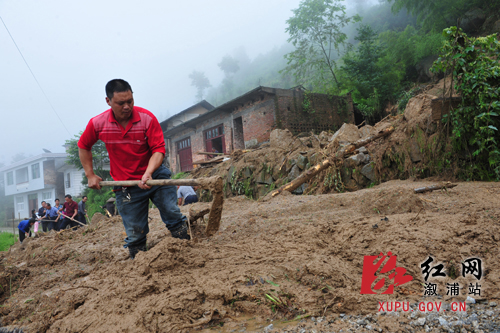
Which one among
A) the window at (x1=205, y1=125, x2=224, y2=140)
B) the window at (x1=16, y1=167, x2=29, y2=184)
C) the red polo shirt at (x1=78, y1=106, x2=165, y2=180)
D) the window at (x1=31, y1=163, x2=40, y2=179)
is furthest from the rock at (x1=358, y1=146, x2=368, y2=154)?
the window at (x1=16, y1=167, x2=29, y2=184)

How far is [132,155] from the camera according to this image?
283cm

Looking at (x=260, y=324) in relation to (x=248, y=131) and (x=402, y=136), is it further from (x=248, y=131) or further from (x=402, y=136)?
(x=248, y=131)

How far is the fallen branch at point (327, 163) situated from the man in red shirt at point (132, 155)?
3.83 metres

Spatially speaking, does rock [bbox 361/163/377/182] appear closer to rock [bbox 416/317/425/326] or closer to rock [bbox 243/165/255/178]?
rock [bbox 243/165/255/178]

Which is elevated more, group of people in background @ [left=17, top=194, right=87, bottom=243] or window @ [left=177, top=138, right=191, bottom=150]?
window @ [left=177, top=138, right=191, bottom=150]

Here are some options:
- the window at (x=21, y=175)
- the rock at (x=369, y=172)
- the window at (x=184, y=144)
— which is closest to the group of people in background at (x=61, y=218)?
the rock at (x=369, y=172)

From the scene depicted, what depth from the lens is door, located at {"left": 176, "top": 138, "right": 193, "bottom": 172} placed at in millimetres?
18828

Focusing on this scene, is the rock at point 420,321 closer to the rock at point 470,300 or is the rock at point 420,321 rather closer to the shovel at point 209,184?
the rock at point 470,300

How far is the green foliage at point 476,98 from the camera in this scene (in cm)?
466

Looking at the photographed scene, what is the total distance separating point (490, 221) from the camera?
250cm

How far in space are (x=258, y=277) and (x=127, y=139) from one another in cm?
178

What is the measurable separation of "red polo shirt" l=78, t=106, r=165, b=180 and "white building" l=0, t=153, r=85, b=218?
26781 millimetres

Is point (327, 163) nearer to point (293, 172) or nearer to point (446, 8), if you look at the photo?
point (293, 172)

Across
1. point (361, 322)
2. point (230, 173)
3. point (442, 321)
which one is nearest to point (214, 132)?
point (230, 173)
